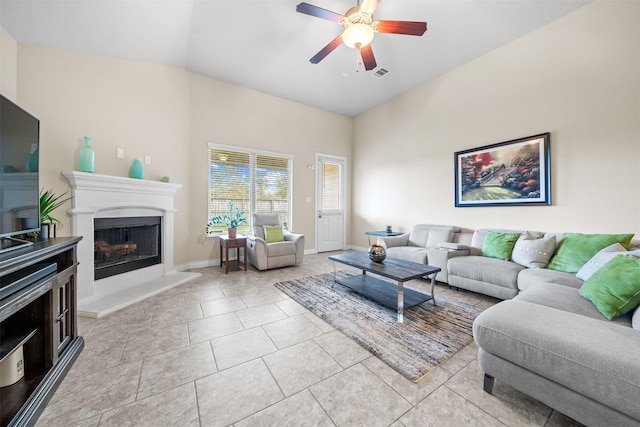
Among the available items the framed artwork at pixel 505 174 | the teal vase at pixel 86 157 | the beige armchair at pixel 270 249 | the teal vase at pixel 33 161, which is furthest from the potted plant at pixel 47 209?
the framed artwork at pixel 505 174

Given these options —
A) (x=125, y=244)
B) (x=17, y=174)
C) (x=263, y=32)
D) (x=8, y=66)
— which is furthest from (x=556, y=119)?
(x=8, y=66)

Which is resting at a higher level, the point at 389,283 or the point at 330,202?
the point at 330,202

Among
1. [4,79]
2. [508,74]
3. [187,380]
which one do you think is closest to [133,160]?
[4,79]

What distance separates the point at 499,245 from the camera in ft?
10.3


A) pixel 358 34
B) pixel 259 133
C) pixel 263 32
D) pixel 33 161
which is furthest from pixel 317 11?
pixel 259 133

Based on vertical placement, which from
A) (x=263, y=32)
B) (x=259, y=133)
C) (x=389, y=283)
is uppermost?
(x=263, y=32)

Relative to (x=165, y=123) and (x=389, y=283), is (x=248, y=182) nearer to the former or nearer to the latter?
(x=165, y=123)

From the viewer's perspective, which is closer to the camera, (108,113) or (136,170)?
(108,113)

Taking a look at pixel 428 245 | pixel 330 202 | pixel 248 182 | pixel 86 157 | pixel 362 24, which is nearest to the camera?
pixel 362 24

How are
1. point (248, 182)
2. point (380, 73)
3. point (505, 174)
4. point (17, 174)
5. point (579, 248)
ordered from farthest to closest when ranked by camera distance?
point (248, 182), point (380, 73), point (505, 174), point (579, 248), point (17, 174)

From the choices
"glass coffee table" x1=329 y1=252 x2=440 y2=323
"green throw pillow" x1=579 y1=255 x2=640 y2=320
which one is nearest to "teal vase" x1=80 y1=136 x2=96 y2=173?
"glass coffee table" x1=329 y1=252 x2=440 y2=323

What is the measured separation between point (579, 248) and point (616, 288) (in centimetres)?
137

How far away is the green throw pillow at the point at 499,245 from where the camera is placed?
3061 mm

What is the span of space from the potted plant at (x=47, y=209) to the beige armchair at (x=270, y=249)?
7.56ft
